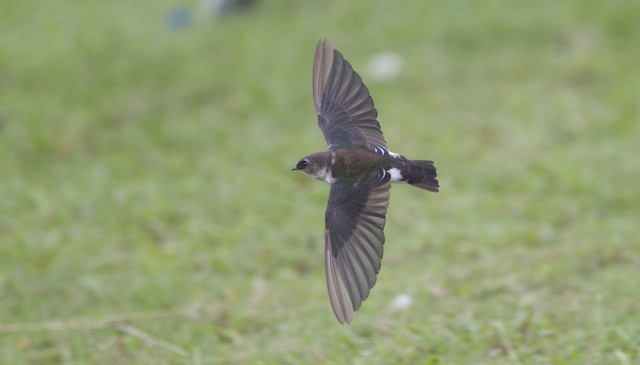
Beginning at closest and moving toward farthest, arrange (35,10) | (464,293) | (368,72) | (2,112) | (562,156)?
(464,293)
(562,156)
(2,112)
(368,72)
(35,10)

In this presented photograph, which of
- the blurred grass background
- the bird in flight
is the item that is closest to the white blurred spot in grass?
the blurred grass background

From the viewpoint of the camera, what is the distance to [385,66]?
20.3 ft

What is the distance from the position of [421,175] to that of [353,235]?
261 mm

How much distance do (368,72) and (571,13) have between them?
1.45 meters

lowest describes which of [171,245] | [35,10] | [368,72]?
[171,245]

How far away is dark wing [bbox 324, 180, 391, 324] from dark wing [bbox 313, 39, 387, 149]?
0.24m

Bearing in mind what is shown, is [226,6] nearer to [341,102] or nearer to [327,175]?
[341,102]

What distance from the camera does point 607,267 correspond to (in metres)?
3.68

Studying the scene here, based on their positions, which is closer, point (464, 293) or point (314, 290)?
point (464, 293)

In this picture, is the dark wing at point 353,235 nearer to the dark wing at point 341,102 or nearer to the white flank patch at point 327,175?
the white flank patch at point 327,175

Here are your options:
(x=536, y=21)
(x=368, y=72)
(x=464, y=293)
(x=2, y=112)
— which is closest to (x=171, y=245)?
(x=464, y=293)

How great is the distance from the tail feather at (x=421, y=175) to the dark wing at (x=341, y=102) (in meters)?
0.24

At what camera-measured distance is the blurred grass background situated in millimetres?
3338

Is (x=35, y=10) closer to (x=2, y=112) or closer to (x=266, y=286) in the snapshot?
(x=2, y=112)
